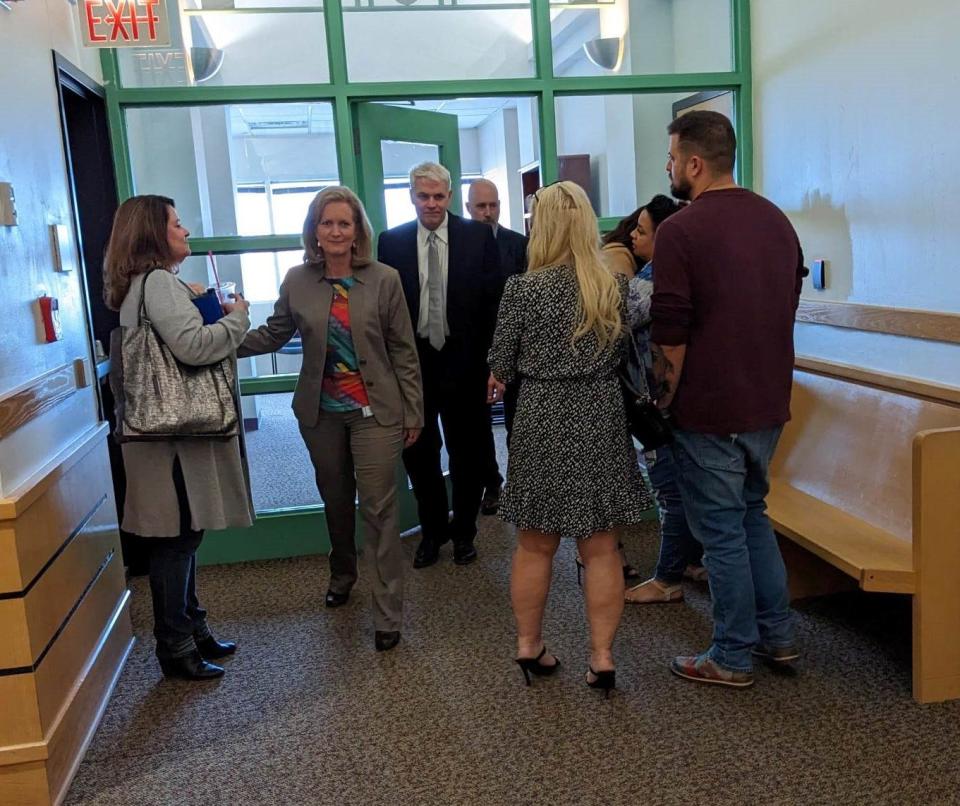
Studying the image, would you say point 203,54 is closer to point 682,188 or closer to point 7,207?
point 7,207

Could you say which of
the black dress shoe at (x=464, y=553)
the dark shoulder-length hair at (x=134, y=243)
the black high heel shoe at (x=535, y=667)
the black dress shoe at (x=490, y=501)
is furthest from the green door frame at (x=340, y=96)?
the black high heel shoe at (x=535, y=667)

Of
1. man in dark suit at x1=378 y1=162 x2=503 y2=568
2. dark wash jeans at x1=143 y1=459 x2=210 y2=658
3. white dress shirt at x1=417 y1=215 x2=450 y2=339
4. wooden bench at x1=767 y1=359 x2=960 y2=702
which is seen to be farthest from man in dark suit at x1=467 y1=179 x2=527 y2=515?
dark wash jeans at x1=143 y1=459 x2=210 y2=658

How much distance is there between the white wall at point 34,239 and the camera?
7.43ft

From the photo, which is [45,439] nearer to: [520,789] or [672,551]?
[520,789]

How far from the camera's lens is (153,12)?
10.1ft

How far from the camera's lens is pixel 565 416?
2.35m

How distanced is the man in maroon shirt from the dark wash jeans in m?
1.41

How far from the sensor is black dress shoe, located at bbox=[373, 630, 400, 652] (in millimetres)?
2893

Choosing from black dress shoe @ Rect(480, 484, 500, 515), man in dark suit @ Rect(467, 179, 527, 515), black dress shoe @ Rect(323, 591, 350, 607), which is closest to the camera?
black dress shoe @ Rect(323, 591, 350, 607)

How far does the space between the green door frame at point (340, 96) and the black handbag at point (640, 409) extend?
178 cm

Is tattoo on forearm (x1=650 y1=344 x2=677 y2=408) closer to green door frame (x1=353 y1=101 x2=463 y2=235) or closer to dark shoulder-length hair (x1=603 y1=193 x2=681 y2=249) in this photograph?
dark shoulder-length hair (x1=603 y1=193 x2=681 y2=249)

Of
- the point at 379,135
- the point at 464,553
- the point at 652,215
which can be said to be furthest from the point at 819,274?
the point at 379,135

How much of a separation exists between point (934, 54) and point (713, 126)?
0.96 meters

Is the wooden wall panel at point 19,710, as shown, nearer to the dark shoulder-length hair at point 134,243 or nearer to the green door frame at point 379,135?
the dark shoulder-length hair at point 134,243
